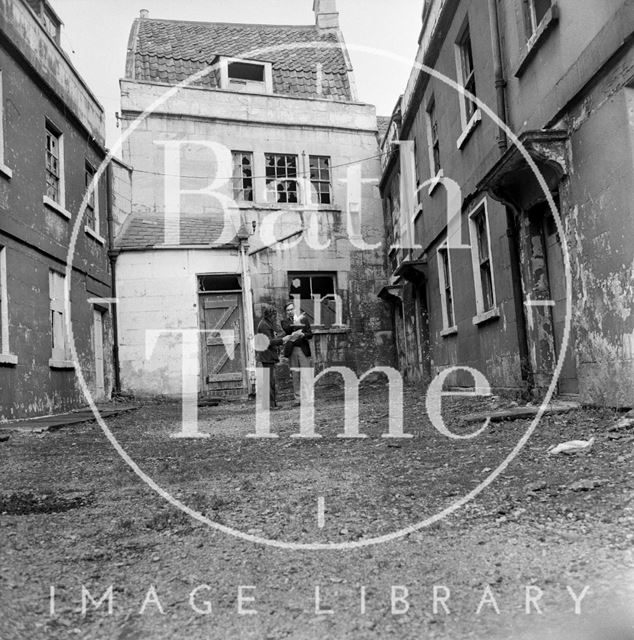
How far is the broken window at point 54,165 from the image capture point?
10812 mm

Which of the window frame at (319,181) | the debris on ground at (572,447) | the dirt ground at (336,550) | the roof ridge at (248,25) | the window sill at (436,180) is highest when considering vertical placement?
the roof ridge at (248,25)

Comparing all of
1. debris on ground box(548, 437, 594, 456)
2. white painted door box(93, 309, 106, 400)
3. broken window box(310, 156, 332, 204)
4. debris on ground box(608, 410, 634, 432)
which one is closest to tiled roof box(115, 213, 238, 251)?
white painted door box(93, 309, 106, 400)

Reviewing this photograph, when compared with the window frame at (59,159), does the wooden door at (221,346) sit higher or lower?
lower

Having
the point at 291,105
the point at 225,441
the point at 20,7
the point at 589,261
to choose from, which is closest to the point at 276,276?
the point at 291,105

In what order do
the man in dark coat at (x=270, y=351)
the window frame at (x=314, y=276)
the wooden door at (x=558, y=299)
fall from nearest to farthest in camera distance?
the wooden door at (x=558, y=299) < the man in dark coat at (x=270, y=351) < the window frame at (x=314, y=276)

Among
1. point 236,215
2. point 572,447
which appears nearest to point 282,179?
point 236,215

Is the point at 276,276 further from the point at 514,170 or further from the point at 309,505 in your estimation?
the point at 309,505

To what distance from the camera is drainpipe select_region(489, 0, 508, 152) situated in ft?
24.8

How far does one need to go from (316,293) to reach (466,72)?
24.5 feet

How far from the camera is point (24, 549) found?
286 cm

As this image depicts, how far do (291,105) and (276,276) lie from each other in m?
4.70

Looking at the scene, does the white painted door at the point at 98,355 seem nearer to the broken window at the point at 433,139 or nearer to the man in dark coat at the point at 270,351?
the man in dark coat at the point at 270,351

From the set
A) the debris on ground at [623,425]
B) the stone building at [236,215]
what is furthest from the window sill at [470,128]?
the stone building at [236,215]

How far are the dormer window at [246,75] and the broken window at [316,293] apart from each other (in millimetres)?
5295
